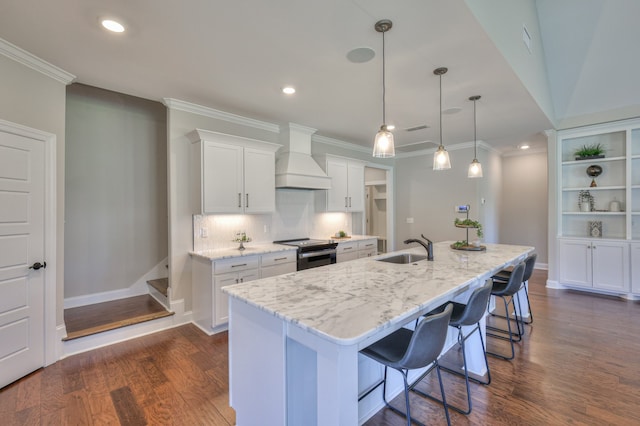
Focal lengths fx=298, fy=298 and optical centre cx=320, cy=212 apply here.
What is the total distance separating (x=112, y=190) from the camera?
14.0 ft

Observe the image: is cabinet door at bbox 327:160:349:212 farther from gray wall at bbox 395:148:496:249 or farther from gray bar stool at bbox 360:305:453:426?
gray bar stool at bbox 360:305:453:426

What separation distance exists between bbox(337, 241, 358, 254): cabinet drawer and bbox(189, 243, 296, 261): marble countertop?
38.1 inches

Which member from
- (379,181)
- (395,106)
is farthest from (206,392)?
(379,181)

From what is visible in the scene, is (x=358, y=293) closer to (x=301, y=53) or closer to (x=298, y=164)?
(x=301, y=53)

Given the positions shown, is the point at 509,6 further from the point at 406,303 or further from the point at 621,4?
the point at 406,303

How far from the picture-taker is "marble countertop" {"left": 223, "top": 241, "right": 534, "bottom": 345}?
138 centimetres

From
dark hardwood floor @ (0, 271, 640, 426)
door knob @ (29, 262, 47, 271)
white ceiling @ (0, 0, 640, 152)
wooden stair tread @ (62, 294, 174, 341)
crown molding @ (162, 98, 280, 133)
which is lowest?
dark hardwood floor @ (0, 271, 640, 426)

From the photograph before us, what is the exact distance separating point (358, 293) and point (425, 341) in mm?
453

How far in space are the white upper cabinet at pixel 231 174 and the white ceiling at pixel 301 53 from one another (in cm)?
46

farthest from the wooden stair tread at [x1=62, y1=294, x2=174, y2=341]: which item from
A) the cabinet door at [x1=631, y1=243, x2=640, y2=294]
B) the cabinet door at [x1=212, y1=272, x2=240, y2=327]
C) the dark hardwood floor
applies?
the cabinet door at [x1=631, y1=243, x2=640, y2=294]

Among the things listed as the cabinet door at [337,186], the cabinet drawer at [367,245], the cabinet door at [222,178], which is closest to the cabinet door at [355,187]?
the cabinet door at [337,186]

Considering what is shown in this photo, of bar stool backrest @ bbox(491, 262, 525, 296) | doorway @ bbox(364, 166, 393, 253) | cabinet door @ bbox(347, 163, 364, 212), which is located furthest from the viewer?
doorway @ bbox(364, 166, 393, 253)

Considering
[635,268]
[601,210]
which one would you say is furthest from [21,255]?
[601,210]

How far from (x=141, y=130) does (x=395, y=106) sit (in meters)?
3.72
